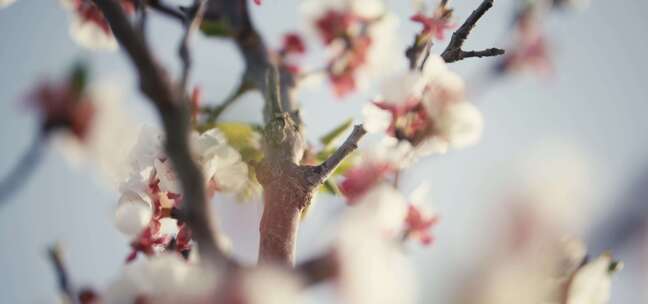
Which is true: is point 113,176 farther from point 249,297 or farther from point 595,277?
point 595,277

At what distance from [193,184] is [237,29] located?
32.7 inches

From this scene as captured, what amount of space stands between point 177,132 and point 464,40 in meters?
0.41

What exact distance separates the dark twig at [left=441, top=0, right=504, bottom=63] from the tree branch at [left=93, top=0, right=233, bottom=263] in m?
0.40

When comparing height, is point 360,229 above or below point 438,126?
below

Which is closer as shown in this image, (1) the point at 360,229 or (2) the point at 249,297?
(2) the point at 249,297

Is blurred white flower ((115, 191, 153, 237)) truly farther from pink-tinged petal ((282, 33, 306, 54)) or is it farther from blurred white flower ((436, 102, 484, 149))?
pink-tinged petal ((282, 33, 306, 54))

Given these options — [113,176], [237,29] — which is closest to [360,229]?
[113,176]

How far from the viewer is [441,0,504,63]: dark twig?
61cm

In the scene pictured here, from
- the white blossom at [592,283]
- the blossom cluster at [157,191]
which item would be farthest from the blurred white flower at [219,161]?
the white blossom at [592,283]

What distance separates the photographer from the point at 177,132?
0.31 metres

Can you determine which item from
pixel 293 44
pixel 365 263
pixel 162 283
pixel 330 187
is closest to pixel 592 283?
pixel 365 263

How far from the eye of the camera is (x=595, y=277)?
0.46 m

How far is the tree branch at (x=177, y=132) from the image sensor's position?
31cm

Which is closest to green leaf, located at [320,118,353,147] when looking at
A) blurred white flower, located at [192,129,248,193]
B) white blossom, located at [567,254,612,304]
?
blurred white flower, located at [192,129,248,193]
